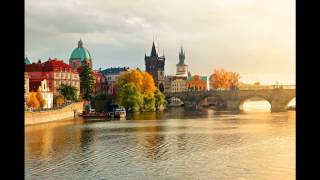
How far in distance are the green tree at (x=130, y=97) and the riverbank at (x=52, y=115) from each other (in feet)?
12.8

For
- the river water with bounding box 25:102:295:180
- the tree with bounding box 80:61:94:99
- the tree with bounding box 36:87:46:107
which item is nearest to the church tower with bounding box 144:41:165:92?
the tree with bounding box 80:61:94:99

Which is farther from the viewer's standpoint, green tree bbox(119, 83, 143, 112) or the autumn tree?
the autumn tree

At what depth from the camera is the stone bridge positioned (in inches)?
2168

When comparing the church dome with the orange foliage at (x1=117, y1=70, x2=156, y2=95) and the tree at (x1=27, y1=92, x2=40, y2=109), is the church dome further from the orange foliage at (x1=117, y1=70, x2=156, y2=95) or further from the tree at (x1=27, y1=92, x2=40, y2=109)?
the tree at (x1=27, y1=92, x2=40, y2=109)

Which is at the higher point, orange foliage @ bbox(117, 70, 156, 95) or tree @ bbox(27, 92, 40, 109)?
orange foliage @ bbox(117, 70, 156, 95)

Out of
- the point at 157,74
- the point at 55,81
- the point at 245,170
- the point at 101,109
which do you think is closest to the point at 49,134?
the point at 245,170

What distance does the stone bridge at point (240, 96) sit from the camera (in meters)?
55.1

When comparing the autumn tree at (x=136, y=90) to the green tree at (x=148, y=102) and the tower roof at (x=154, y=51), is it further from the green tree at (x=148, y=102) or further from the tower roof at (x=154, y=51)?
the tower roof at (x=154, y=51)

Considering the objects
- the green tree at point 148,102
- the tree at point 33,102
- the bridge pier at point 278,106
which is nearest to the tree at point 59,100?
the tree at point 33,102

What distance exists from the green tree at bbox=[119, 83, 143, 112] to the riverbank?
3.89m

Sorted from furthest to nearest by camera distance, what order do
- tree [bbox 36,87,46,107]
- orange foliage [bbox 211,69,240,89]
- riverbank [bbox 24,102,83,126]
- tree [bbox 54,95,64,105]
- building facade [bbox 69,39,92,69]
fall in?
building facade [bbox 69,39,92,69], orange foliage [bbox 211,69,240,89], tree [bbox 54,95,64,105], tree [bbox 36,87,46,107], riverbank [bbox 24,102,83,126]

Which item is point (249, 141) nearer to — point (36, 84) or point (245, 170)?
point (245, 170)
